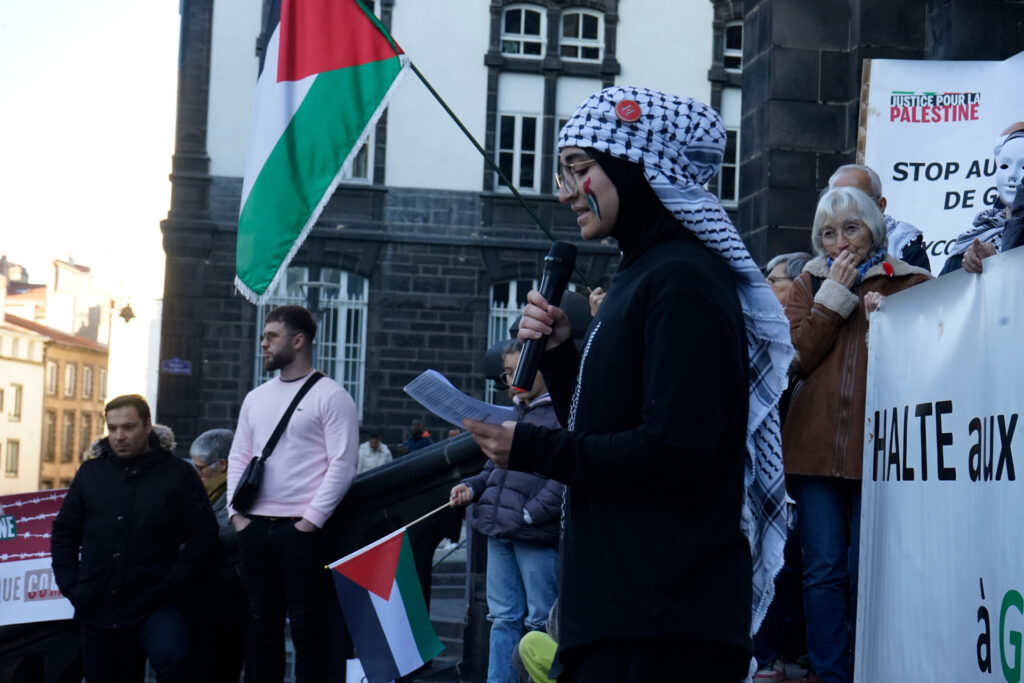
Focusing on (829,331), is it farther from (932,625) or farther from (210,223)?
(210,223)

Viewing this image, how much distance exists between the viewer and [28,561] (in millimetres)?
7387

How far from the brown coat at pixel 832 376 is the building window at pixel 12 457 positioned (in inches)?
3333

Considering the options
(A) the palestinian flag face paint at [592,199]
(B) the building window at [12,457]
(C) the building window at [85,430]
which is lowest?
(B) the building window at [12,457]

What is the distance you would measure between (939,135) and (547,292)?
15.4 ft

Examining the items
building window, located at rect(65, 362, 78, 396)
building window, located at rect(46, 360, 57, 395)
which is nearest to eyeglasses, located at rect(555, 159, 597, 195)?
building window, located at rect(46, 360, 57, 395)

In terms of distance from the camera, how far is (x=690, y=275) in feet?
7.89

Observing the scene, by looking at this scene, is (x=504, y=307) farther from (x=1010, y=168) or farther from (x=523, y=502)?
(x=1010, y=168)

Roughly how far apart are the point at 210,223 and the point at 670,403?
23.3 metres

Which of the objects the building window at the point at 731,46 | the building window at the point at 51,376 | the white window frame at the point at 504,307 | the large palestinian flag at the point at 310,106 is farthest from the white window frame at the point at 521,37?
the building window at the point at 51,376

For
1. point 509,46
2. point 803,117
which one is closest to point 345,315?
point 509,46

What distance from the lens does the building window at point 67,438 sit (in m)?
89.8

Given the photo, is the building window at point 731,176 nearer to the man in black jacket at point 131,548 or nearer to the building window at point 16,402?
the man in black jacket at point 131,548

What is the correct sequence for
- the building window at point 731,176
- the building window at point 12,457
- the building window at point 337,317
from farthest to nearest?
the building window at point 12,457
the building window at point 731,176
the building window at point 337,317

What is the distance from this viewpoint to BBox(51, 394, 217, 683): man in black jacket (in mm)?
6312
